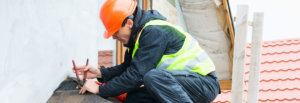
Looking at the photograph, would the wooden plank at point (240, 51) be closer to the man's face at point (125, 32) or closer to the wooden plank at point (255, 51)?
the wooden plank at point (255, 51)

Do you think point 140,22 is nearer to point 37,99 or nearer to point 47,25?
point 47,25

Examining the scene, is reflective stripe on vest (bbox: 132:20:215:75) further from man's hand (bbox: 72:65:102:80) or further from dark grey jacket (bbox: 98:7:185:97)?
man's hand (bbox: 72:65:102:80)

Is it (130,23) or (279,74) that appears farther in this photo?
(279,74)

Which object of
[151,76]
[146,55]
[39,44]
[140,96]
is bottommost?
[140,96]

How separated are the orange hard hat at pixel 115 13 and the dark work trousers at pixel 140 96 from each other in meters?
0.46

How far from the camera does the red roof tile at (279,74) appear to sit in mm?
5184

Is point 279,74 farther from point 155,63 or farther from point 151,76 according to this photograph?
point 151,76

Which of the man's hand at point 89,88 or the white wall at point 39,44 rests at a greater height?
the white wall at point 39,44

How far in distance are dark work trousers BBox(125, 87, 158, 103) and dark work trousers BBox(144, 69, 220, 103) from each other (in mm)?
→ 173

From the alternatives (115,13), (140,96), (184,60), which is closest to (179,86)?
(184,60)

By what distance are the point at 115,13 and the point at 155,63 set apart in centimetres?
46

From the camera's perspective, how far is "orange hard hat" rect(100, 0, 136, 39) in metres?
2.11

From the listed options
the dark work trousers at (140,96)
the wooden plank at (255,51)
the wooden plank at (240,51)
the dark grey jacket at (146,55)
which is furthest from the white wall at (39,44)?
the wooden plank at (255,51)

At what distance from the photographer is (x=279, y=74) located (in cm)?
570
